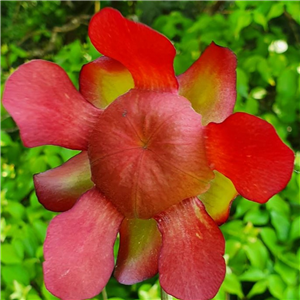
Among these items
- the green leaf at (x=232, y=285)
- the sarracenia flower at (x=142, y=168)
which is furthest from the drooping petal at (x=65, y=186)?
the green leaf at (x=232, y=285)

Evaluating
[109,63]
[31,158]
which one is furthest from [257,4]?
[109,63]

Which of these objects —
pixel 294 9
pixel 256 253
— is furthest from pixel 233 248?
pixel 294 9

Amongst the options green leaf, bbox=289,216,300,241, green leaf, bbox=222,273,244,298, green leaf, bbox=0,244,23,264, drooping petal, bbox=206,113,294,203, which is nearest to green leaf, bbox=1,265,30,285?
green leaf, bbox=0,244,23,264

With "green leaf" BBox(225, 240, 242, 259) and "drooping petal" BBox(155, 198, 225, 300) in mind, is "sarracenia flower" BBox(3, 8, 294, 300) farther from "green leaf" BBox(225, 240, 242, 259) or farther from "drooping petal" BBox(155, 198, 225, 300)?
"green leaf" BBox(225, 240, 242, 259)

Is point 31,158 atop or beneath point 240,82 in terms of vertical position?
beneath

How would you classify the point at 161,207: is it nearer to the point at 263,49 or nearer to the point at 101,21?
the point at 101,21

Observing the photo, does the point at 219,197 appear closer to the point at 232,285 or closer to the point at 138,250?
the point at 138,250

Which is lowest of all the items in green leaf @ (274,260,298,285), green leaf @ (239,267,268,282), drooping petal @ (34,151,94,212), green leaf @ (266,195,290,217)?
green leaf @ (239,267,268,282)
